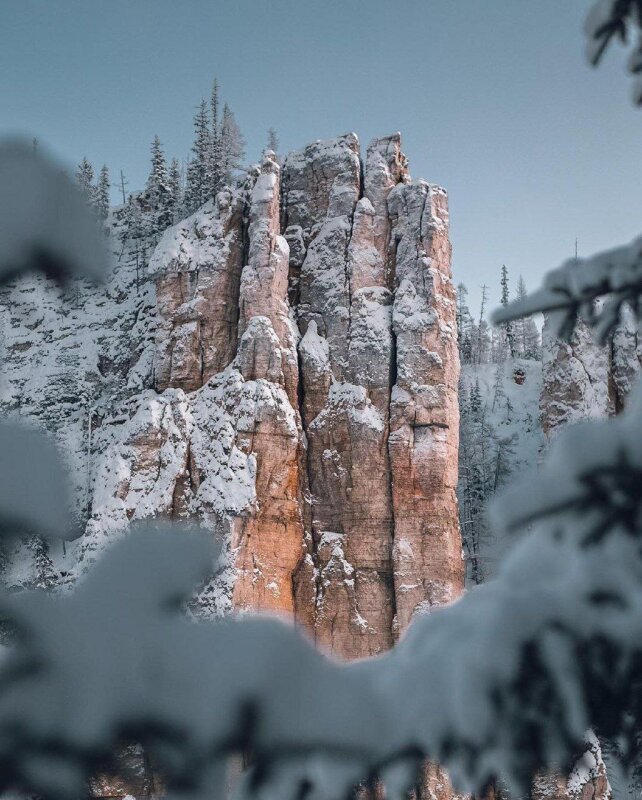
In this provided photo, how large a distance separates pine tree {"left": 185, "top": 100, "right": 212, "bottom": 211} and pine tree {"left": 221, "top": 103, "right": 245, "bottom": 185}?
0.96 metres

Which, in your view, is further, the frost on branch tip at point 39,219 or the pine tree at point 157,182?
the pine tree at point 157,182

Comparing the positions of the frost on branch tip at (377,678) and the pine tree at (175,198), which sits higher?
the pine tree at (175,198)

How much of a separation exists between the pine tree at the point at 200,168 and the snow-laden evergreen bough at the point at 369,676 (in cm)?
4337

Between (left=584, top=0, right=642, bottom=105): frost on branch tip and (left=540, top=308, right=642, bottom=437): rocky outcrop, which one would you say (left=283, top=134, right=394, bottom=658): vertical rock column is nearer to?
(left=540, top=308, right=642, bottom=437): rocky outcrop

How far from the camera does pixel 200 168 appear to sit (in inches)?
1873

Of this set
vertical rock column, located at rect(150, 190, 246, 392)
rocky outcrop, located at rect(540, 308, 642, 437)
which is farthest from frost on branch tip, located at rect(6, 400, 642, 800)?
rocky outcrop, located at rect(540, 308, 642, 437)

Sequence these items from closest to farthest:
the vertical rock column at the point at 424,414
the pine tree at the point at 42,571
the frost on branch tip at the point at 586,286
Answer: the frost on branch tip at the point at 586,286
the pine tree at the point at 42,571
the vertical rock column at the point at 424,414

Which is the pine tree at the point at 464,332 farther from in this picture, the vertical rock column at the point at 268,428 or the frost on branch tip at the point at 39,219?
the frost on branch tip at the point at 39,219

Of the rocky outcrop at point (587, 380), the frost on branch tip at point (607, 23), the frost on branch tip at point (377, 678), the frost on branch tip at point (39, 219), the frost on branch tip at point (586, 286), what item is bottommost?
the frost on branch tip at point (377, 678)

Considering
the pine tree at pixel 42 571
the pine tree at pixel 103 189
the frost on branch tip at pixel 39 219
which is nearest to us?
the frost on branch tip at pixel 39 219

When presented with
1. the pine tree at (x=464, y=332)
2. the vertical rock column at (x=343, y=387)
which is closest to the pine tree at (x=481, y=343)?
the pine tree at (x=464, y=332)

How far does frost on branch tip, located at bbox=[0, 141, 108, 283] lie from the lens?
207cm

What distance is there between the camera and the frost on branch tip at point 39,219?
207 cm

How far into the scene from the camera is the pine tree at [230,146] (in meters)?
44.1
